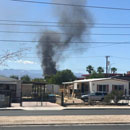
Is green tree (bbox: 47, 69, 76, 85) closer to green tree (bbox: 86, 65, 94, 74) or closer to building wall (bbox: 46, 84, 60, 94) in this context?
building wall (bbox: 46, 84, 60, 94)

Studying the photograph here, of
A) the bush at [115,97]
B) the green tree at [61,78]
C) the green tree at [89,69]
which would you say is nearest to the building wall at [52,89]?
the green tree at [61,78]

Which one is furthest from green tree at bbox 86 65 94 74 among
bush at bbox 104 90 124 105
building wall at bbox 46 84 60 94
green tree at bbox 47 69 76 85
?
bush at bbox 104 90 124 105

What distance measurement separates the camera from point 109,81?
5209 cm

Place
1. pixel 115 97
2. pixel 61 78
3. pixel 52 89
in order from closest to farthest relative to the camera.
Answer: pixel 115 97, pixel 52 89, pixel 61 78

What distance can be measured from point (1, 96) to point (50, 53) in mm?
90025

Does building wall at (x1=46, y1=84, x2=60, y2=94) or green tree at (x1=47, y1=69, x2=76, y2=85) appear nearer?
building wall at (x1=46, y1=84, x2=60, y2=94)

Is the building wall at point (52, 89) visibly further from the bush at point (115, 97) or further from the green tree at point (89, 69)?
the green tree at point (89, 69)

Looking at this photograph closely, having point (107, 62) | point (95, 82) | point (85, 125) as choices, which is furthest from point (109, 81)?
point (107, 62)

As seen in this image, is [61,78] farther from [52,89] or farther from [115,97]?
[115,97]

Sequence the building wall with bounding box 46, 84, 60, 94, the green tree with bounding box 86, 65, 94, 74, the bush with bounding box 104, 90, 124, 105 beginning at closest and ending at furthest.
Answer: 1. the bush with bounding box 104, 90, 124, 105
2. the building wall with bounding box 46, 84, 60, 94
3. the green tree with bounding box 86, 65, 94, 74

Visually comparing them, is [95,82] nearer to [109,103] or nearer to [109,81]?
[109,81]

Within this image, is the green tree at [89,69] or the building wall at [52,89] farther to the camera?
the green tree at [89,69]

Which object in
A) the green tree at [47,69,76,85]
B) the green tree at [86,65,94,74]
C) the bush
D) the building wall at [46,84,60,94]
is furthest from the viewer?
the green tree at [86,65,94,74]

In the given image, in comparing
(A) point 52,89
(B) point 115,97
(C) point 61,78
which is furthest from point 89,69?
(B) point 115,97
